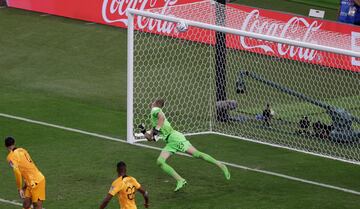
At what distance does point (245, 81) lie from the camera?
2767cm

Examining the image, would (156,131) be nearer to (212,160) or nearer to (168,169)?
(168,169)

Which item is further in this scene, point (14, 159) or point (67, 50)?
point (67, 50)

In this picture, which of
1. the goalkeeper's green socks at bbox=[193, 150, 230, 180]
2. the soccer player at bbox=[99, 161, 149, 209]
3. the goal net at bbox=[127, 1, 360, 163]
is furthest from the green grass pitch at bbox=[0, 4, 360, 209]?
the soccer player at bbox=[99, 161, 149, 209]

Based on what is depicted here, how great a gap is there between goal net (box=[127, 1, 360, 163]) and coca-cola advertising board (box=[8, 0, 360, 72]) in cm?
6

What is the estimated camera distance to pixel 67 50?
1355 inches

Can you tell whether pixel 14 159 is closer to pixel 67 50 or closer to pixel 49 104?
pixel 49 104

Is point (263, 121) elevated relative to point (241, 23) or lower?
lower

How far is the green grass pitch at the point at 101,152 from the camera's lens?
851 inches

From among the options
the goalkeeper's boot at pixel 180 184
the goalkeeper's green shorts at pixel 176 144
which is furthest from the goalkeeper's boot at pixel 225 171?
the goalkeeper's boot at pixel 180 184

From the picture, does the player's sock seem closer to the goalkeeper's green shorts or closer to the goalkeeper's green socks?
the goalkeeper's green shorts

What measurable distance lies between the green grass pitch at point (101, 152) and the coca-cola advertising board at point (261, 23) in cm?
159

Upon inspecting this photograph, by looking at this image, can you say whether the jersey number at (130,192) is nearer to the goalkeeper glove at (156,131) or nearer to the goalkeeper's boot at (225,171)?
the goalkeeper glove at (156,131)

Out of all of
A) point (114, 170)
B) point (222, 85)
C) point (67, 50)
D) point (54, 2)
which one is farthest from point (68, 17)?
point (114, 170)

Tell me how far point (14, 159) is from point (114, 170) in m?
4.02
